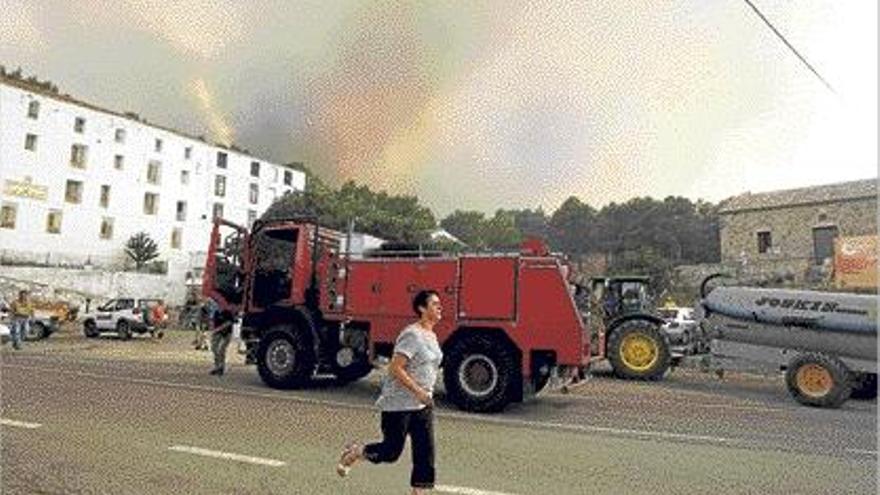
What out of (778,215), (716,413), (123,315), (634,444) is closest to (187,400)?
(634,444)

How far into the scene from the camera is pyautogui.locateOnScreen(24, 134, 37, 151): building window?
47.6 meters

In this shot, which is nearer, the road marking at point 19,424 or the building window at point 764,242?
the road marking at point 19,424

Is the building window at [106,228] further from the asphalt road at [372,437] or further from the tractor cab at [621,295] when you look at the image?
the tractor cab at [621,295]

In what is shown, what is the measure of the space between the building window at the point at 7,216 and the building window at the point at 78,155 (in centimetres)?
607

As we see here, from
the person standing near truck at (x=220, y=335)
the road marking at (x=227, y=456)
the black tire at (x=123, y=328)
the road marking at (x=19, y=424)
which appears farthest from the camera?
the black tire at (x=123, y=328)

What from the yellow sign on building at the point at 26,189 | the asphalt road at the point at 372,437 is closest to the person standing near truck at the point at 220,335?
the asphalt road at the point at 372,437

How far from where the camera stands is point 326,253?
12.2 metres

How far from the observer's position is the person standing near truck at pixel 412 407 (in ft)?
17.0

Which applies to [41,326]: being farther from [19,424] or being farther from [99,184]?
[99,184]

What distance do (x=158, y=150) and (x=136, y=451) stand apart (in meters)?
55.2

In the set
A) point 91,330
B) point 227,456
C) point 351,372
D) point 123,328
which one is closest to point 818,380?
point 351,372

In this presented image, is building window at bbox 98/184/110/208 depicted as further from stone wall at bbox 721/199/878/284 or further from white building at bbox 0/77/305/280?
stone wall at bbox 721/199/878/284

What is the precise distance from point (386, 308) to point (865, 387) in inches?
416

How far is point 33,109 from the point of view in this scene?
4806cm
